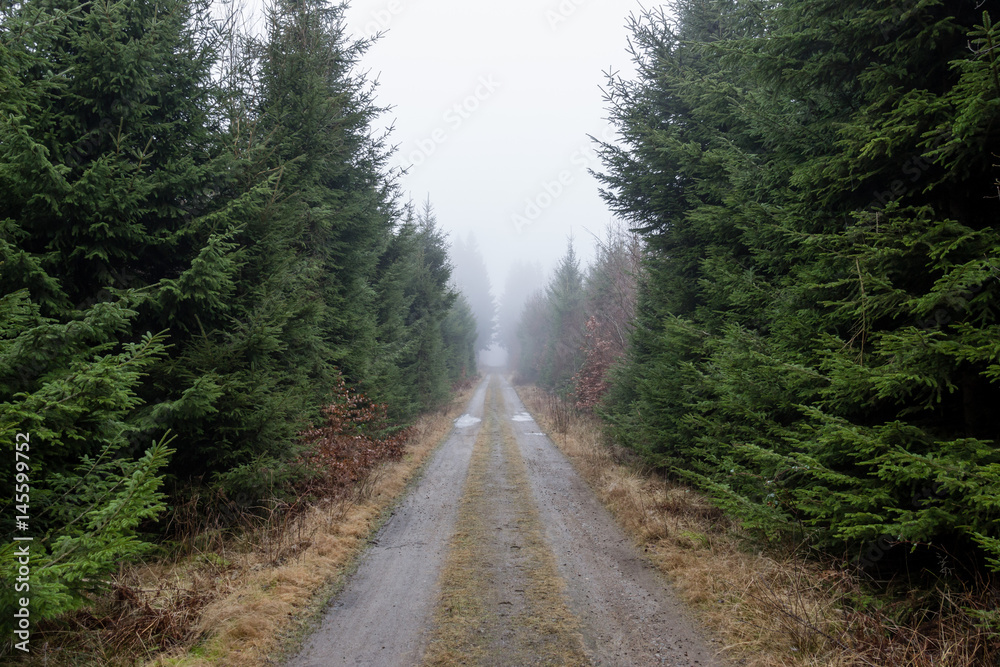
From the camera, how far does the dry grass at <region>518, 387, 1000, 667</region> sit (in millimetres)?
3584

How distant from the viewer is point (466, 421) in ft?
75.1

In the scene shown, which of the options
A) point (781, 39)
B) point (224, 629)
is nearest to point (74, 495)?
point (224, 629)

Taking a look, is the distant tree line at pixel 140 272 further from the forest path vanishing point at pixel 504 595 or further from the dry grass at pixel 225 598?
the forest path vanishing point at pixel 504 595

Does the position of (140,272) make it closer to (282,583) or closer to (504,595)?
(282,583)

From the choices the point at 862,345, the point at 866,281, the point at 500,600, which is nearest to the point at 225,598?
the point at 500,600

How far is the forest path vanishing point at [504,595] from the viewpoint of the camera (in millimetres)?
4320

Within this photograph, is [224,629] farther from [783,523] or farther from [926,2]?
[926,2]

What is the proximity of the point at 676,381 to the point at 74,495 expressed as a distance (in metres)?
8.76

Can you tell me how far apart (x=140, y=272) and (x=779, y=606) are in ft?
26.9

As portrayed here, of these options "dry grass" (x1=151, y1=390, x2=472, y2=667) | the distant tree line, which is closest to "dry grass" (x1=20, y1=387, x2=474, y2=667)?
"dry grass" (x1=151, y1=390, x2=472, y2=667)

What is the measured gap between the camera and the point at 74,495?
395 cm

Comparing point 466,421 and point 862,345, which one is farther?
point 466,421

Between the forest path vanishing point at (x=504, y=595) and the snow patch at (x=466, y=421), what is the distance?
11437mm

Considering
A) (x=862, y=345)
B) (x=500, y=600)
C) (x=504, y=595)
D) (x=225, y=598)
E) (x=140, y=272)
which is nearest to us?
(x=862, y=345)
